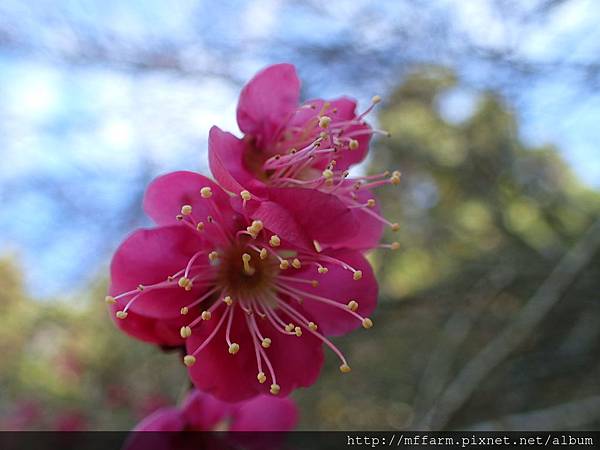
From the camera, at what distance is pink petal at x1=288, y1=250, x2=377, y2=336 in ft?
2.54

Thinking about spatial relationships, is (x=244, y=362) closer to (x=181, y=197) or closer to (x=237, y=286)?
(x=237, y=286)

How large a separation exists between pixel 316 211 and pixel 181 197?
17cm

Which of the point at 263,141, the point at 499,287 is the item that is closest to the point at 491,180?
the point at 499,287

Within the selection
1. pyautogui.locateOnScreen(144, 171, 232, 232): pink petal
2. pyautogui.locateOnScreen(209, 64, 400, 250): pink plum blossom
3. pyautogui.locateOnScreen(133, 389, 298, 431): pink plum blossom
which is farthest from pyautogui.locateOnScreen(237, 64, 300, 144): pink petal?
pyautogui.locateOnScreen(133, 389, 298, 431): pink plum blossom

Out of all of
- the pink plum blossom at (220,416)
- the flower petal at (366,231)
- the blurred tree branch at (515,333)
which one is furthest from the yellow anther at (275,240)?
the blurred tree branch at (515,333)

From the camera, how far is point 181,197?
734 millimetres

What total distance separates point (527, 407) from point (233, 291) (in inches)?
37.6

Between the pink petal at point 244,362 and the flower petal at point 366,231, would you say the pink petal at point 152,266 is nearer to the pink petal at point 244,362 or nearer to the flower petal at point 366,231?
the pink petal at point 244,362

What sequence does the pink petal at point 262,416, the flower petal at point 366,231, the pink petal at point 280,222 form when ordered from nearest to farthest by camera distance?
1. the pink petal at point 280,222
2. the flower petal at point 366,231
3. the pink petal at point 262,416

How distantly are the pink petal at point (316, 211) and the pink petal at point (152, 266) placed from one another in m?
0.13

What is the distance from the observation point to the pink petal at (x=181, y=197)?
28.4 inches

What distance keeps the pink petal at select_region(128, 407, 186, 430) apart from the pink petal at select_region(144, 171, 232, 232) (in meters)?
0.27

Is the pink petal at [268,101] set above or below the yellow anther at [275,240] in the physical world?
above

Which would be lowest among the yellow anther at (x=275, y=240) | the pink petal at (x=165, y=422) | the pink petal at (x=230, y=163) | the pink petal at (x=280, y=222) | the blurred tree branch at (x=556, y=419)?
the blurred tree branch at (x=556, y=419)
